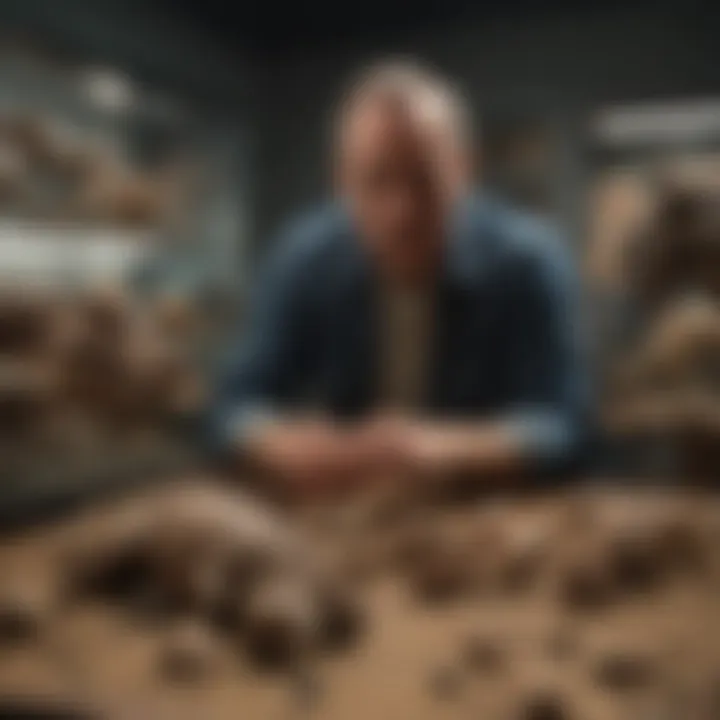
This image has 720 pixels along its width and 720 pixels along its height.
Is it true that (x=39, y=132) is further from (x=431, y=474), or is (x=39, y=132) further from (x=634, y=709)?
(x=634, y=709)

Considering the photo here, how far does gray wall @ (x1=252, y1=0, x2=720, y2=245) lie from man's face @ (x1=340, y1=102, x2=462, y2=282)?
3 centimetres

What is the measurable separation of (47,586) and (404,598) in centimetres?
31

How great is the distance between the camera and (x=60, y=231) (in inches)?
47.0

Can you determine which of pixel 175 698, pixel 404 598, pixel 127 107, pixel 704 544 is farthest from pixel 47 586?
pixel 704 544

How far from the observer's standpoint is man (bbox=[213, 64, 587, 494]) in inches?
44.4

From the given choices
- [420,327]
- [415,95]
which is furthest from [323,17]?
[420,327]

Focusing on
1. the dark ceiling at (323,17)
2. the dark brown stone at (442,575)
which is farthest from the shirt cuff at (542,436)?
the dark ceiling at (323,17)

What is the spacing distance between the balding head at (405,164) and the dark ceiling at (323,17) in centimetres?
4

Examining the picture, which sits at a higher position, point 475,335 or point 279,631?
point 475,335

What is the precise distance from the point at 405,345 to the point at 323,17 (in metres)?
0.30

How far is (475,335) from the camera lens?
1.14 meters

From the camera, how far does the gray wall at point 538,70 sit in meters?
1.11

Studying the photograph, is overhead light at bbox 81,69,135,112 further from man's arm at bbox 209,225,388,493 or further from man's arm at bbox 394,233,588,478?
man's arm at bbox 394,233,588,478

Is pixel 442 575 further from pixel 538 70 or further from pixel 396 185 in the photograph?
pixel 538 70
